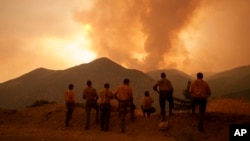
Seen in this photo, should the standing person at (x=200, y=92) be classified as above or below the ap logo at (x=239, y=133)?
above

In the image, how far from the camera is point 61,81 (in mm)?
136875

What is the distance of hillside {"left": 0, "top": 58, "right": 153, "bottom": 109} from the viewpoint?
123650 millimetres

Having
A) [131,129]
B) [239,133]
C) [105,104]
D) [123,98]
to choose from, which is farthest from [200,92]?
[239,133]

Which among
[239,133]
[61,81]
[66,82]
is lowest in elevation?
[239,133]

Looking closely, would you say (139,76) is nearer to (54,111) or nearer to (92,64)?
(92,64)

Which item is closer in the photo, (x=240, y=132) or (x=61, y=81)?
(x=240, y=132)

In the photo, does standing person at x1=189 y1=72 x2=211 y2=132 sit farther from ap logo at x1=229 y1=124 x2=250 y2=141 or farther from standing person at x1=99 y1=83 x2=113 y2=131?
ap logo at x1=229 y1=124 x2=250 y2=141

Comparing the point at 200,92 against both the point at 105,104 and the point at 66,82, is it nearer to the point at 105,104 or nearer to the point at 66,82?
the point at 105,104

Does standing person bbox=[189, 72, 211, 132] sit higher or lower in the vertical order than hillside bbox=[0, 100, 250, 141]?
higher

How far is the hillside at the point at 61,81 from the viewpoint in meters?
124

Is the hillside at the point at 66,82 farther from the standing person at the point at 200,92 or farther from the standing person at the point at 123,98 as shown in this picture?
the standing person at the point at 200,92

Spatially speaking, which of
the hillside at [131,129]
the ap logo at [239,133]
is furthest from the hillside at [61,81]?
the ap logo at [239,133]

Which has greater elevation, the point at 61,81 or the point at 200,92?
the point at 61,81

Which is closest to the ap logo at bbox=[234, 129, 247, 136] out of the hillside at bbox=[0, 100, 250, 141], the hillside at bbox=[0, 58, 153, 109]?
the hillside at bbox=[0, 100, 250, 141]
